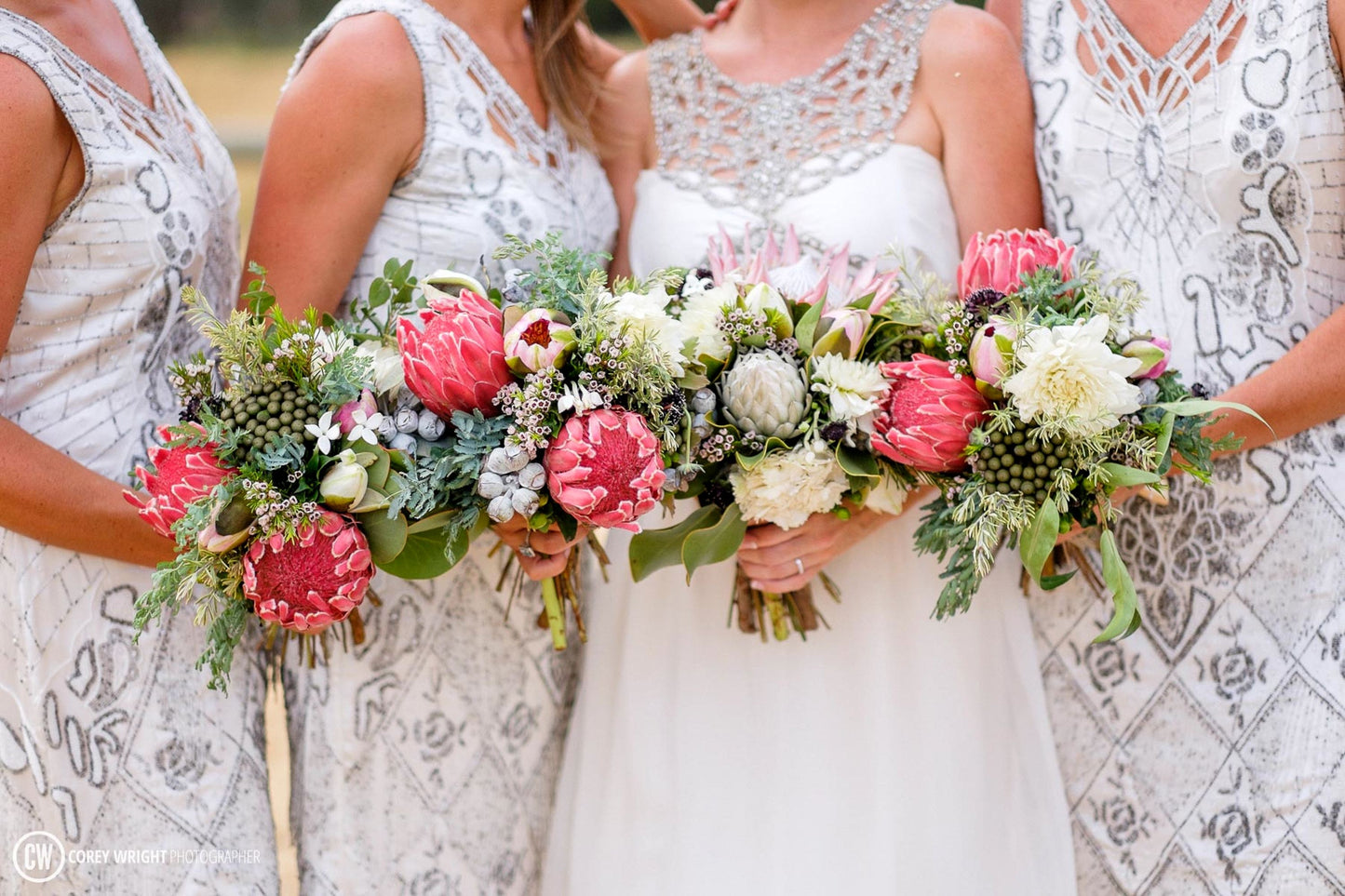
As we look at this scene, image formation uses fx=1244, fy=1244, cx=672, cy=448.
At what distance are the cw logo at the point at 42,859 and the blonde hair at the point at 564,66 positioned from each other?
71.1 inches

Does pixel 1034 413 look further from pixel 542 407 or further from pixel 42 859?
pixel 42 859

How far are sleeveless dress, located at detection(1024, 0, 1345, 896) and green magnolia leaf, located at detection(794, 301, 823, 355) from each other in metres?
Answer: 0.75

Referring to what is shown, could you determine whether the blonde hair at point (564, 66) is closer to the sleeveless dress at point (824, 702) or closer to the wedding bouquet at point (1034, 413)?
the sleeveless dress at point (824, 702)

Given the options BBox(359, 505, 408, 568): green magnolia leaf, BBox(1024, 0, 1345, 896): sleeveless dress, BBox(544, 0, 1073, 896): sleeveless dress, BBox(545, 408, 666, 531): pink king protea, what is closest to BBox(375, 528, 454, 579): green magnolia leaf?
BBox(359, 505, 408, 568): green magnolia leaf

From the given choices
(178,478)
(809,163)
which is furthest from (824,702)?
(178,478)

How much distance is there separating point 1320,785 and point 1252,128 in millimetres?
1253

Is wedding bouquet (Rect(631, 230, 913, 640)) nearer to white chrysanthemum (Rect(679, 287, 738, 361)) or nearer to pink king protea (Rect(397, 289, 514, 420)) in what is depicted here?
white chrysanthemum (Rect(679, 287, 738, 361))

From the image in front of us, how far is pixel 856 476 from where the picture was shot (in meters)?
2.23

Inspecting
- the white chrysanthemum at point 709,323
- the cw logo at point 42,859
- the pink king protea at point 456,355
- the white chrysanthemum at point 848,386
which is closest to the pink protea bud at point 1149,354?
the white chrysanthemum at point 848,386

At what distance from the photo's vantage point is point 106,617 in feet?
7.58

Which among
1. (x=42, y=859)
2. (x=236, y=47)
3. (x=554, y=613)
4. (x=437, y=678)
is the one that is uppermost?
(x=554, y=613)

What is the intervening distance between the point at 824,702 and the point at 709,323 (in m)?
0.95

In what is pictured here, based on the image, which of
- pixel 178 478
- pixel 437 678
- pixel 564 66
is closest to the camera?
pixel 178 478

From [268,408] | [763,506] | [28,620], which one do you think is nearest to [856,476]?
[763,506]
